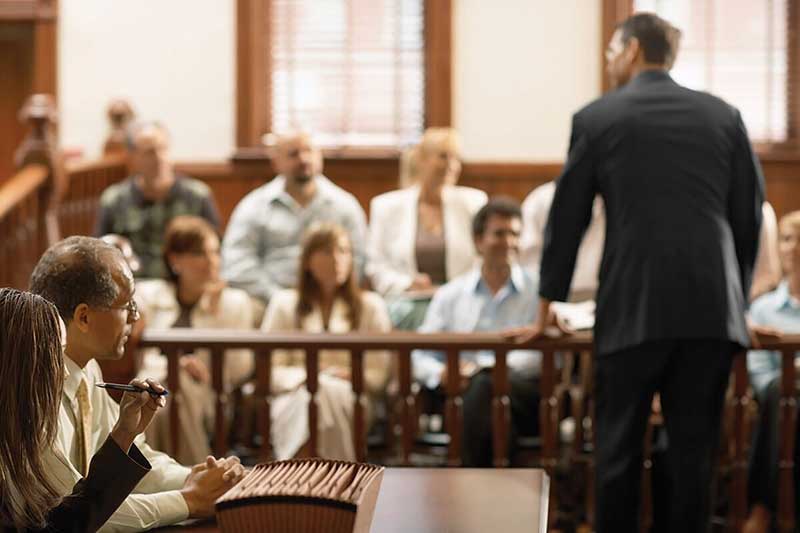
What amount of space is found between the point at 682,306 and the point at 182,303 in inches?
83.6

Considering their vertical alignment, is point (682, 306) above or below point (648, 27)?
below

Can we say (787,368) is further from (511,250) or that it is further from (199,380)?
(199,380)

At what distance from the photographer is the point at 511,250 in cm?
504

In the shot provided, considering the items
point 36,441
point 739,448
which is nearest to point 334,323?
point 739,448

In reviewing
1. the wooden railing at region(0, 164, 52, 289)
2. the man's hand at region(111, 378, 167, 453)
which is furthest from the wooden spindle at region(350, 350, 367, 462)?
the man's hand at region(111, 378, 167, 453)

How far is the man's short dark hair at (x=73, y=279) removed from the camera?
2.24 metres

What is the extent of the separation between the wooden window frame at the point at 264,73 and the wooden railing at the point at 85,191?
856 millimetres

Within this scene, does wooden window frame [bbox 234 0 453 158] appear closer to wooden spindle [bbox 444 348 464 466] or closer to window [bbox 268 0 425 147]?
window [bbox 268 0 425 147]

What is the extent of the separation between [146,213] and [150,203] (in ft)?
0.23

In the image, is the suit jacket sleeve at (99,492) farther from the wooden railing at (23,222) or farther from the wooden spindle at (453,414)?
the wooden railing at (23,222)

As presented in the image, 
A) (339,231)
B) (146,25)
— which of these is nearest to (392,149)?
(146,25)

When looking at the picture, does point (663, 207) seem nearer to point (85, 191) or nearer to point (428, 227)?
point (428, 227)

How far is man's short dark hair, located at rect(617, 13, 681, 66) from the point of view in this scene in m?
3.89

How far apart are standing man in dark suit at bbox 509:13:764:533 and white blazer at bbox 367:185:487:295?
2.12 meters
